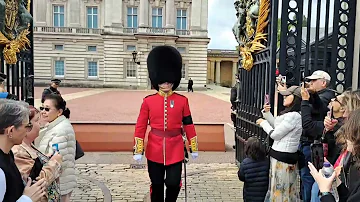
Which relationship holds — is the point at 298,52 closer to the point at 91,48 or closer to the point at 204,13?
the point at 204,13

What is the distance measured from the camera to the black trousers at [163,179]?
14.2 feet

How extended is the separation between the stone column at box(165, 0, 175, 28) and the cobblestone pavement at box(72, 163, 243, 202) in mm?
31182

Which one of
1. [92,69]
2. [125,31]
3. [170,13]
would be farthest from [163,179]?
[92,69]

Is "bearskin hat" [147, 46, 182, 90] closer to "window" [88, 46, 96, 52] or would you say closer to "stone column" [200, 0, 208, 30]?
"stone column" [200, 0, 208, 30]

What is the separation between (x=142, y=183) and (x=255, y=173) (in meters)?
2.48

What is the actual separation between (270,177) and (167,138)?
1314mm

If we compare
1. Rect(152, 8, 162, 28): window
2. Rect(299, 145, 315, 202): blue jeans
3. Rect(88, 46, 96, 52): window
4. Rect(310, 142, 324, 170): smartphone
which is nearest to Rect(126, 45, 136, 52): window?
Rect(152, 8, 162, 28): window

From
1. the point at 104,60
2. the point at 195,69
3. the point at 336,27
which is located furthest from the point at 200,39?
the point at 336,27

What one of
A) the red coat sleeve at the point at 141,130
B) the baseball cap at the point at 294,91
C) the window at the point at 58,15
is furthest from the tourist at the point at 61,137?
the window at the point at 58,15

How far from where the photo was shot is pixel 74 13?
37.8m

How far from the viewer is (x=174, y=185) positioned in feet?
14.2

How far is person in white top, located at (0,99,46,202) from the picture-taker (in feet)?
6.45

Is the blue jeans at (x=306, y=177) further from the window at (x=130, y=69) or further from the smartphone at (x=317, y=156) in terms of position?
the window at (x=130, y=69)

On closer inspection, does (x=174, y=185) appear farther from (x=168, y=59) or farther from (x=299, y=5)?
(x=299, y=5)
